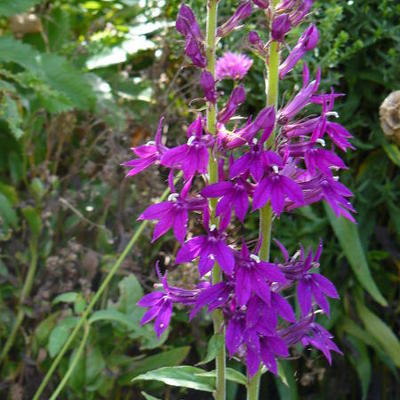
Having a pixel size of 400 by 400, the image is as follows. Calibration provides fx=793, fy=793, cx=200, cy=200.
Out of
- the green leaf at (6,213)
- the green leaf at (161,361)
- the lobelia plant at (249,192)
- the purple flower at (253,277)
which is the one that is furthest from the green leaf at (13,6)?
the purple flower at (253,277)

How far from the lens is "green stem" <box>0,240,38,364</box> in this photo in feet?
8.04

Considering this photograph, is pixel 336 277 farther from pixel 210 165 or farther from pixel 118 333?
pixel 210 165

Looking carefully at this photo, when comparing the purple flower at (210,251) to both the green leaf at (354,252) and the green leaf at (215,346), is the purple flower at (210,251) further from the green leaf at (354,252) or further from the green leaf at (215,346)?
the green leaf at (354,252)

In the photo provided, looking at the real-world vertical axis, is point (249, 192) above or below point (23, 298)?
above

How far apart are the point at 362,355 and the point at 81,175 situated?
46.8 inches

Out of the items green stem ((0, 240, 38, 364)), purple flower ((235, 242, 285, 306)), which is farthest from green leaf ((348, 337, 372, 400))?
purple flower ((235, 242, 285, 306))

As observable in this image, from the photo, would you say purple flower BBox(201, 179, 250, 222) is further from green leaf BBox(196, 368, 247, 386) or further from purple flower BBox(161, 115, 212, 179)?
green leaf BBox(196, 368, 247, 386)

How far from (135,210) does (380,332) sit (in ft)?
3.00

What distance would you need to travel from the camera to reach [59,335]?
2.21m

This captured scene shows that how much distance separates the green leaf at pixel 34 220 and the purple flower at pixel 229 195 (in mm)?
1333

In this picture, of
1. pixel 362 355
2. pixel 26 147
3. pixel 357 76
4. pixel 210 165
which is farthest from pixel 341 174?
pixel 210 165

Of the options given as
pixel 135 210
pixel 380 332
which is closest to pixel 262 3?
pixel 135 210

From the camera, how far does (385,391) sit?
2.81m

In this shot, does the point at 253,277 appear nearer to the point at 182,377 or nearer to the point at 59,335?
the point at 182,377
